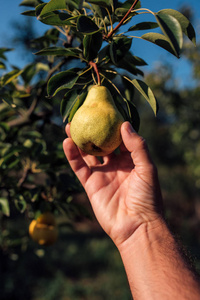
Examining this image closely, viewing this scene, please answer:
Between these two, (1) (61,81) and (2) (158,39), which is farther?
(1) (61,81)

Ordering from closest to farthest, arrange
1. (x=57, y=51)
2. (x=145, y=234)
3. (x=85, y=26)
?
1. (x=85, y=26)
2. (x=57, y=51)
3. (x=145, y=234)

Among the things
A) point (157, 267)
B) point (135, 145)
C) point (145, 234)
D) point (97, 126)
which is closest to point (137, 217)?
point (145, 234)

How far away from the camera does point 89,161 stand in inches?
46.4

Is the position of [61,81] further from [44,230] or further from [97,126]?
[44,230]

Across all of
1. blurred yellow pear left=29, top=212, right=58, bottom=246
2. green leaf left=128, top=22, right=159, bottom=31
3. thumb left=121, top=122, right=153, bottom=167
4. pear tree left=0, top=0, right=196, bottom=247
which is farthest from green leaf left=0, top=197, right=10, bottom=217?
green leaf left=128, top=22, right=159, bottom=31

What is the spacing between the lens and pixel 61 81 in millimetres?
877

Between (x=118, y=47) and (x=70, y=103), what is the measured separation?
0.84 feet

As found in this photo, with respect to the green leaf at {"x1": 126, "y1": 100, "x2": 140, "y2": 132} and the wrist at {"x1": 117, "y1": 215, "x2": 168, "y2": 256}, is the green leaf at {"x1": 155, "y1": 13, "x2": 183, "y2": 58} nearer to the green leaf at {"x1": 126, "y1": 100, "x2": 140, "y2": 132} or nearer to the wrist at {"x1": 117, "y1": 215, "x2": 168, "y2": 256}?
the green leaf at {"x1": 126, "y1": 100, "x2": 140, "y2": 132}

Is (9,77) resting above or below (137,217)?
above

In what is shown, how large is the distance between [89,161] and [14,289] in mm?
3339

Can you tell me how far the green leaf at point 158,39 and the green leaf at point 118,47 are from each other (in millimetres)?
52

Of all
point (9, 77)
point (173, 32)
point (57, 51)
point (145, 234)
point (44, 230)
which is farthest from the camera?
point (44, 230)

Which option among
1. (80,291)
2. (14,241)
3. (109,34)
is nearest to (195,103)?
(80,291)

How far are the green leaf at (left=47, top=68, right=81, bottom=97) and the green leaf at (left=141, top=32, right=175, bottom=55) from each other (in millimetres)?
262
